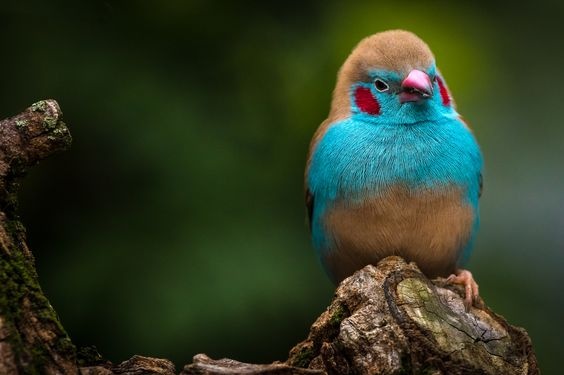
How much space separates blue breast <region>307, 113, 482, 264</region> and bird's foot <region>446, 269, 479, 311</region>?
0.30 m

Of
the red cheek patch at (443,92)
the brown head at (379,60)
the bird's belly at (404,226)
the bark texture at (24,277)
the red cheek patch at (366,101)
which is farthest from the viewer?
the red cheek patch at (443,92)

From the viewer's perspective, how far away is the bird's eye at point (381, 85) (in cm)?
450

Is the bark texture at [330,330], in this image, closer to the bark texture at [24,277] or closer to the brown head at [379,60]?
the bark texture at [24,277]

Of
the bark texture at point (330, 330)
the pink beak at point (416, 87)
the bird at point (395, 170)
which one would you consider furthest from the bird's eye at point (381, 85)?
the bark texture at point (330, 330)

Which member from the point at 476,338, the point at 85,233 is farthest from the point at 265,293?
the point at 476,338

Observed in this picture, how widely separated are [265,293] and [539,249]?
2149 mm

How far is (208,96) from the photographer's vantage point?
488 cm

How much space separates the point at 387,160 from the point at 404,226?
0.31 metres

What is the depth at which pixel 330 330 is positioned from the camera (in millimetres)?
3281

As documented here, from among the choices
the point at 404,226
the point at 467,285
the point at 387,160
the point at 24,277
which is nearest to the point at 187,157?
the point at 387,160

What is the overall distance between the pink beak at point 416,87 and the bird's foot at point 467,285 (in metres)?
0.84

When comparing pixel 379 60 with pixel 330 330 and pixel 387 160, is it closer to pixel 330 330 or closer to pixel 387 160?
pixel 387 160

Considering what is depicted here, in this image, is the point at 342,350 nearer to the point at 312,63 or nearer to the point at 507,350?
the point at 507,350

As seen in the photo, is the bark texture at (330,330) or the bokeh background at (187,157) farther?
the bokeh background at (187,157)
